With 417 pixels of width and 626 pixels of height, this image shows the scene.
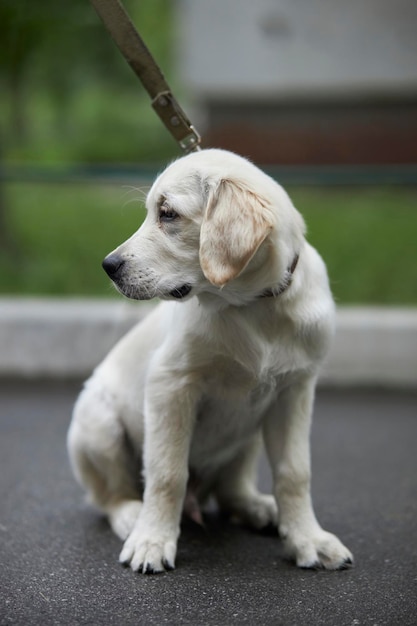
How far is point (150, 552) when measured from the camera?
3.34 m

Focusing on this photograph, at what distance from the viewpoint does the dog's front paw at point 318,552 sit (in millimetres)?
3422

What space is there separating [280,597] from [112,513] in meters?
0.99

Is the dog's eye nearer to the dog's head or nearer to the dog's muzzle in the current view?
the dog's head

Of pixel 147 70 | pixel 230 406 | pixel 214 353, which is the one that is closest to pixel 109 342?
pixel 147 70

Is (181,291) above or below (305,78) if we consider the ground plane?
below

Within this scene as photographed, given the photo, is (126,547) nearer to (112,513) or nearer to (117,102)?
(112,513)

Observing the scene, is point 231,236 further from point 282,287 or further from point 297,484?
point 297,484

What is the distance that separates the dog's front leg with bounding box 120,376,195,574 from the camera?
3.39m

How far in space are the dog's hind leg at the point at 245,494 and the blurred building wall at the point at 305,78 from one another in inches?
382

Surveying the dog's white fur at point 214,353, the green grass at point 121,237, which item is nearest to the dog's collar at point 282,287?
the dog's white fur at point 214,353

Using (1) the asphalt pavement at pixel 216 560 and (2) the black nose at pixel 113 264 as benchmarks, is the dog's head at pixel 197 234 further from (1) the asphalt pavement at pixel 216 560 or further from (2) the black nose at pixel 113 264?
(1) the asphalt pavement at pixel 216 560

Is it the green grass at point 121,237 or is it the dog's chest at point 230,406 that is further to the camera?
the green grass at point 121,237

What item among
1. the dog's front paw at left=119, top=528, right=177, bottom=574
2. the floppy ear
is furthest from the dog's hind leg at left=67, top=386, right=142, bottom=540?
the floppy ear

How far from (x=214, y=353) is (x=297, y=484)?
1.97ft
